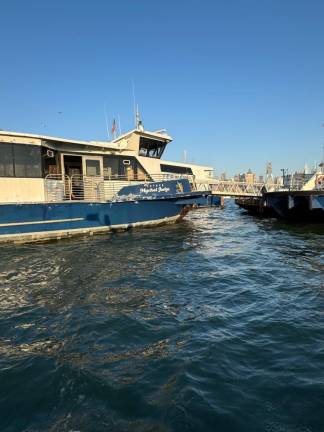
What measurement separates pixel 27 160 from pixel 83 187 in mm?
3178

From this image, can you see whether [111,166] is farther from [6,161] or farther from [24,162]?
[6,161]

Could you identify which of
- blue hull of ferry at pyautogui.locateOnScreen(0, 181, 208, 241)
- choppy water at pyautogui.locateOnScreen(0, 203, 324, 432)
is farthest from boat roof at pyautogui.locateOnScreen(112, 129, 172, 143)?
choppy water at pyautogui.locateOnScreen(0, 203, 324, 432)

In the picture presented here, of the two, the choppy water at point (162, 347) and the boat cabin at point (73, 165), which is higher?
the boat cabin at point (73, 165)

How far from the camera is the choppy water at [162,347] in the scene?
3145mm

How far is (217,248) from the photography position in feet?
39.2

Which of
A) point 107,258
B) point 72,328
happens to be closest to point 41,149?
point 107,258

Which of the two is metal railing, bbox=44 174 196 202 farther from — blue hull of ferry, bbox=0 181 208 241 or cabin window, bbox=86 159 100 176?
blue hull of ferry, bbox=0 181 208 241

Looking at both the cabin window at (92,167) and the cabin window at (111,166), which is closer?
the cabin window at (92,167)

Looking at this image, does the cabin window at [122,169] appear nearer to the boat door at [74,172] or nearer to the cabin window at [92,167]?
the cabin window at [92,167]

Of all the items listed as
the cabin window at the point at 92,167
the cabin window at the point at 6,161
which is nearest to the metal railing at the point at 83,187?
the cabin window at the point at 92,167

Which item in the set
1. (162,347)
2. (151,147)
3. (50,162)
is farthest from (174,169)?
(162,347)

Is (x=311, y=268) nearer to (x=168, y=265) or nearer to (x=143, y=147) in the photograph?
(x=168, y=265)

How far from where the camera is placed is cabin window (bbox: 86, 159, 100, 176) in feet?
53.0

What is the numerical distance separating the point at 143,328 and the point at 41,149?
10887mm
